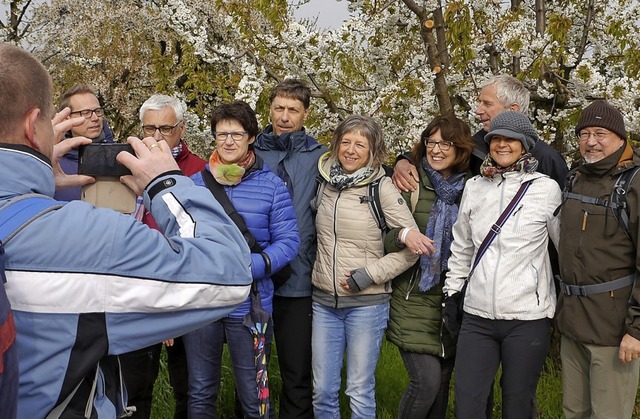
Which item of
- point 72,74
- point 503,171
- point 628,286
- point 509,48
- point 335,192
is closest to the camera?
point 628,286

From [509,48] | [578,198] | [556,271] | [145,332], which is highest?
[509,48]

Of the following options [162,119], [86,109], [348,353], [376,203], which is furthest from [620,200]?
[86,109]

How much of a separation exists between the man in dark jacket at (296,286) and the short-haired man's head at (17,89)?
2392mm

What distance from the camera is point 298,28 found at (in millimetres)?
5645

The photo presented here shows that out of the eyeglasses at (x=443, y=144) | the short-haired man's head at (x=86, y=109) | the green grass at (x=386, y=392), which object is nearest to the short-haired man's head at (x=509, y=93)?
the eyeglasses at (x=443, y=144)

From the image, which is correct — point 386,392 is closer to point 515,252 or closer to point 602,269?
point 515,252

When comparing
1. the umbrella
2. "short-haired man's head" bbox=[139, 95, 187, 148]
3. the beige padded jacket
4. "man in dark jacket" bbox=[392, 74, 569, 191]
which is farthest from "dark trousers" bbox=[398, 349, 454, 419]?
"short-haired man's head" bbox=[139, 95, 187, 148]

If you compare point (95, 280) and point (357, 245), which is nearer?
point (95, 280)

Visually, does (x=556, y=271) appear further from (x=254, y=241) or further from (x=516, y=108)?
(x=254, y=241)

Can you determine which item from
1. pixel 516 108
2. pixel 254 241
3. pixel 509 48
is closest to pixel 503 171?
pixel 516 108

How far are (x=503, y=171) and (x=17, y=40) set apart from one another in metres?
15.0

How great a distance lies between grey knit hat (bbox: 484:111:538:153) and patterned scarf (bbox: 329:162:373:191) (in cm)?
69

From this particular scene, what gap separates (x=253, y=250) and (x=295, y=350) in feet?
2.31

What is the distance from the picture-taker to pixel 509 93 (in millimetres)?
3744
